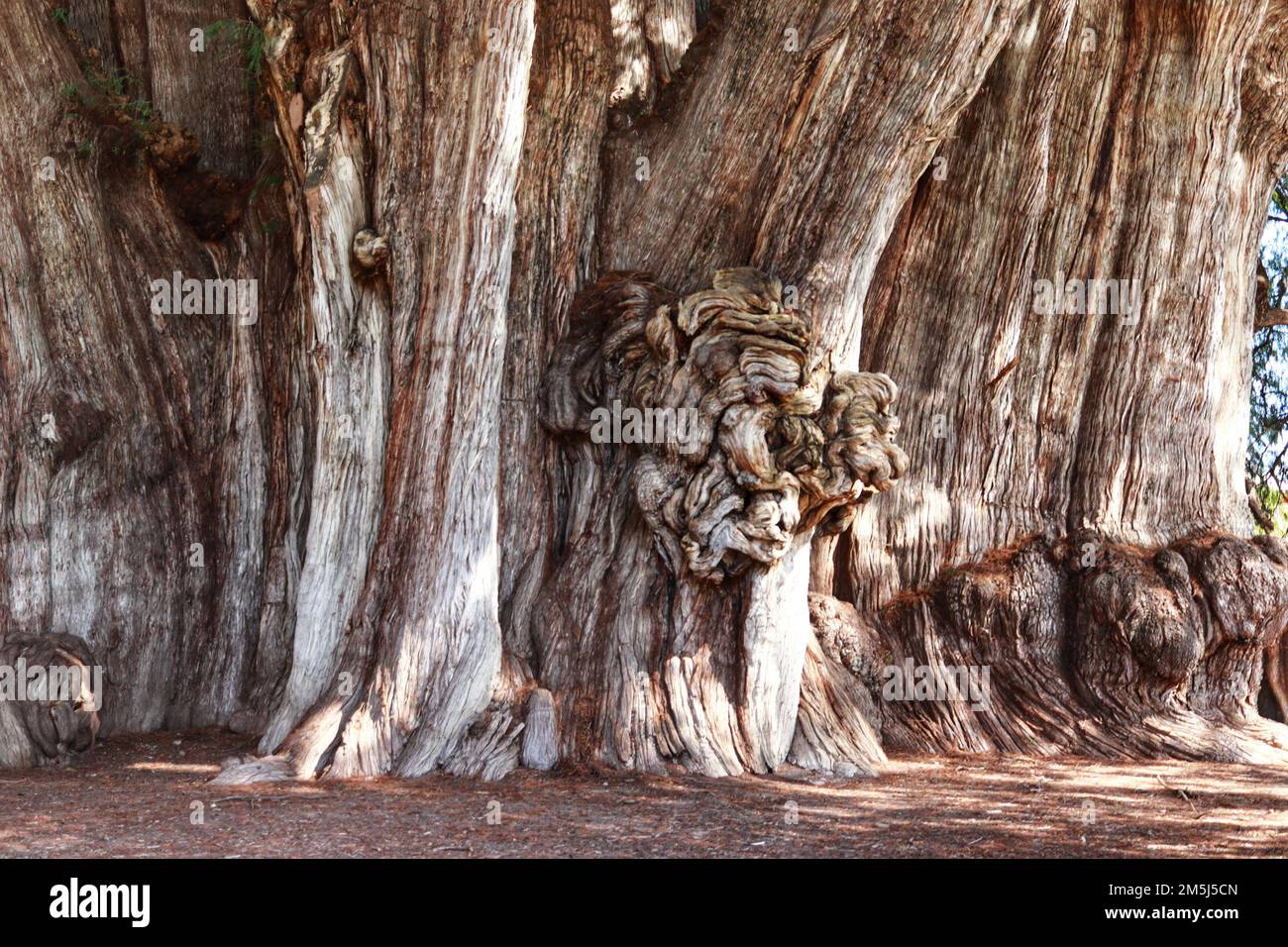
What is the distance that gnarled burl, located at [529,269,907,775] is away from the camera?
641 cm

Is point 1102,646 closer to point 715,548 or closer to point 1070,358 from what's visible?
point 1070,358

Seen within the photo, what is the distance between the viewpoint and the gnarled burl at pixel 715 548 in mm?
6406

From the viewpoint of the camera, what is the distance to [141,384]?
747 centimetres

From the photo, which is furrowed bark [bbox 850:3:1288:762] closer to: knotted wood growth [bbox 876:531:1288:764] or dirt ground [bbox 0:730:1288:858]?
knotted wood growth [bbox 876:531:1288:764]

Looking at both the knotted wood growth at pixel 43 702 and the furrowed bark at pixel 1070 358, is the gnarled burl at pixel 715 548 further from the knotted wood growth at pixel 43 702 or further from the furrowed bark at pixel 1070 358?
the knotted wood growth at pixel 43 702

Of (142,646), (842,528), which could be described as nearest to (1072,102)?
(842,528)

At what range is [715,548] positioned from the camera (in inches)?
253

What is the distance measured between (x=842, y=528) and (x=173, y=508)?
384 cm

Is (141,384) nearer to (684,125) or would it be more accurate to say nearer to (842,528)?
(684,125)

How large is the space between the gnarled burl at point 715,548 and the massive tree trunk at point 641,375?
0.08 ft

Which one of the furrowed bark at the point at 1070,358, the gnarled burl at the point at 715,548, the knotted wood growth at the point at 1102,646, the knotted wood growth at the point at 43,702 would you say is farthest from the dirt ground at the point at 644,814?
the furrowed bark at the point at 1070,358

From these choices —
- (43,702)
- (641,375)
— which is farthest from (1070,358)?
(43,702)

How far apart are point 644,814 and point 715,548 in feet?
4.84

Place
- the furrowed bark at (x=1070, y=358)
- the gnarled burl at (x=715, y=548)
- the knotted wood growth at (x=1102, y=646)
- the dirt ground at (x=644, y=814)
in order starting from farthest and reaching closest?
the furrowed bark at (x=1070, y=358)
the knotted wood growth at (x=1102, y=646)
the gnarled burl at (x=715, y=548)
the dirt ground at (x=644, y=814)
